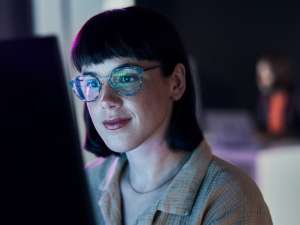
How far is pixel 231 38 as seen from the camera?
279 cm

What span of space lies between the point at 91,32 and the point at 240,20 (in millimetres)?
2177

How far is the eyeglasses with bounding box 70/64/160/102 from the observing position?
680 mm

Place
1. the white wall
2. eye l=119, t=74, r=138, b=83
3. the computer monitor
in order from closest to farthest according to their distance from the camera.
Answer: the computer monitor → eye l=119, t=74, r=138, b=83 → the white wall

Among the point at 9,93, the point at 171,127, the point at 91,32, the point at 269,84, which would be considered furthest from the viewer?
the point at 269,84

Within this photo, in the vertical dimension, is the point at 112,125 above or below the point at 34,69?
below

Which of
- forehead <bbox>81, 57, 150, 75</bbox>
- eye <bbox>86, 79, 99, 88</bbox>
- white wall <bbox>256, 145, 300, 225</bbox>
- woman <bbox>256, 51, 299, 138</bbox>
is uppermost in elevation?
forehead <bbox>81, 57, 150, 75</bbox>

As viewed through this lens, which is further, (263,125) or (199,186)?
(263,125)

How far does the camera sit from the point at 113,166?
0.92 meters

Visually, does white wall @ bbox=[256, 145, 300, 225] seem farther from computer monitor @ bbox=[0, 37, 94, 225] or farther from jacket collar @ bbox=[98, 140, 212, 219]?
computer monitor @ bbox=[0, 37, 94, 225]

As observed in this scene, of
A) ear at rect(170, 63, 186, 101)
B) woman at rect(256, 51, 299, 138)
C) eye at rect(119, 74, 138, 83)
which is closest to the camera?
eye at rect(119, 74, 138, 83)

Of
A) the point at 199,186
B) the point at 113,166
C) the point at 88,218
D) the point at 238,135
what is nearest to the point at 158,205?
the point at 199,186

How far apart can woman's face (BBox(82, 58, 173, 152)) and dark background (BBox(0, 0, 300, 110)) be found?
79.0 inches

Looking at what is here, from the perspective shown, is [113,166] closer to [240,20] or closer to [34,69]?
[34,69]

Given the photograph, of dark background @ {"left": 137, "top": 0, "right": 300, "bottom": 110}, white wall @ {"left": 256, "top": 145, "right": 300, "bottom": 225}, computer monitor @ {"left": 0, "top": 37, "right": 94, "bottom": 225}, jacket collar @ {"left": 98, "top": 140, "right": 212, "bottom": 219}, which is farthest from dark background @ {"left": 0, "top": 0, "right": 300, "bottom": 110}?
computer monitor @ {"left": 0, "top": 37, "right": 94, "bottom": 225}
